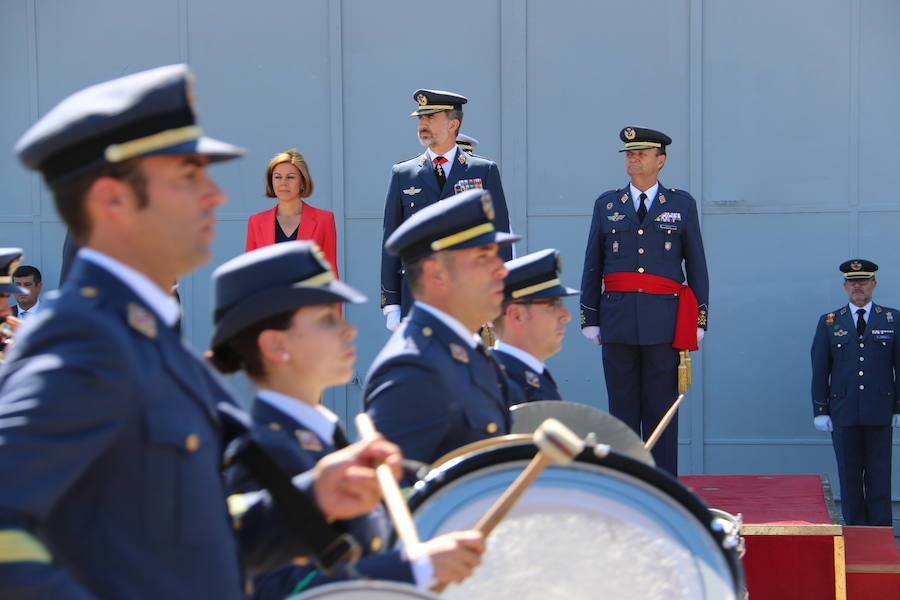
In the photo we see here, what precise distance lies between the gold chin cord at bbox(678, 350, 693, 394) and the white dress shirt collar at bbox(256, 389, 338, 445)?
4.44 meters

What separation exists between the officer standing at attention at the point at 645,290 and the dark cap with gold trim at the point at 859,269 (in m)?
1.29

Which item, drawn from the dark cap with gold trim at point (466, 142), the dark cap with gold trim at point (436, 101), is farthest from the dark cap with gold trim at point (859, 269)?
the dark cap with gold trim at point (436, 101)

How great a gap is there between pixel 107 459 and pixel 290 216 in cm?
527

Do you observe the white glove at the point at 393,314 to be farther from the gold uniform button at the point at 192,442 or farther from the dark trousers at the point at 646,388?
the gold uniform button at the point at 192,442

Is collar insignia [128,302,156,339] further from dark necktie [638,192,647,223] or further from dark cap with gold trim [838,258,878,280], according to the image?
dark cap with gold trim [838,258,878,280]

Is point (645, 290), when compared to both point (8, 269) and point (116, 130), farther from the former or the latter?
point (116, 130)

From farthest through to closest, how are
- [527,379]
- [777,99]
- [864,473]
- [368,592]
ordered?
1. [777,99]
2. [864,473]
3. [527,379]
4. [368,592]

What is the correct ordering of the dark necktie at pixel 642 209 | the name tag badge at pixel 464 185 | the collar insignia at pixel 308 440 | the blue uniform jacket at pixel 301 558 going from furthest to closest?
the dark necktie at pixel 642 209
the name tag badge at pixel 464 185
the collar insignia at pixel 308 440
the blue uniform jacket at pixel 301 558

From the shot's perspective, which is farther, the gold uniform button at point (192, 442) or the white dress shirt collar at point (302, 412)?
the white dress shirt collar at point (302, 412)

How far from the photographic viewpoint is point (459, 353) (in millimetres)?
3262

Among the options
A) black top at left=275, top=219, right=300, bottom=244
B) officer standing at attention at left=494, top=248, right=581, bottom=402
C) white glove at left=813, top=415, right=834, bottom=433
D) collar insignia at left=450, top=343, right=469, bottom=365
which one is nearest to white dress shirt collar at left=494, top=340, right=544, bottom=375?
officer standing at attention at left=494, top=248, right=581, bottom=402

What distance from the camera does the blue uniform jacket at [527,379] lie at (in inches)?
171

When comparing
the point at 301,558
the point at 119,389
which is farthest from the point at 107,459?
the point at 301,558

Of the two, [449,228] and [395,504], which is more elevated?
[449,228]
